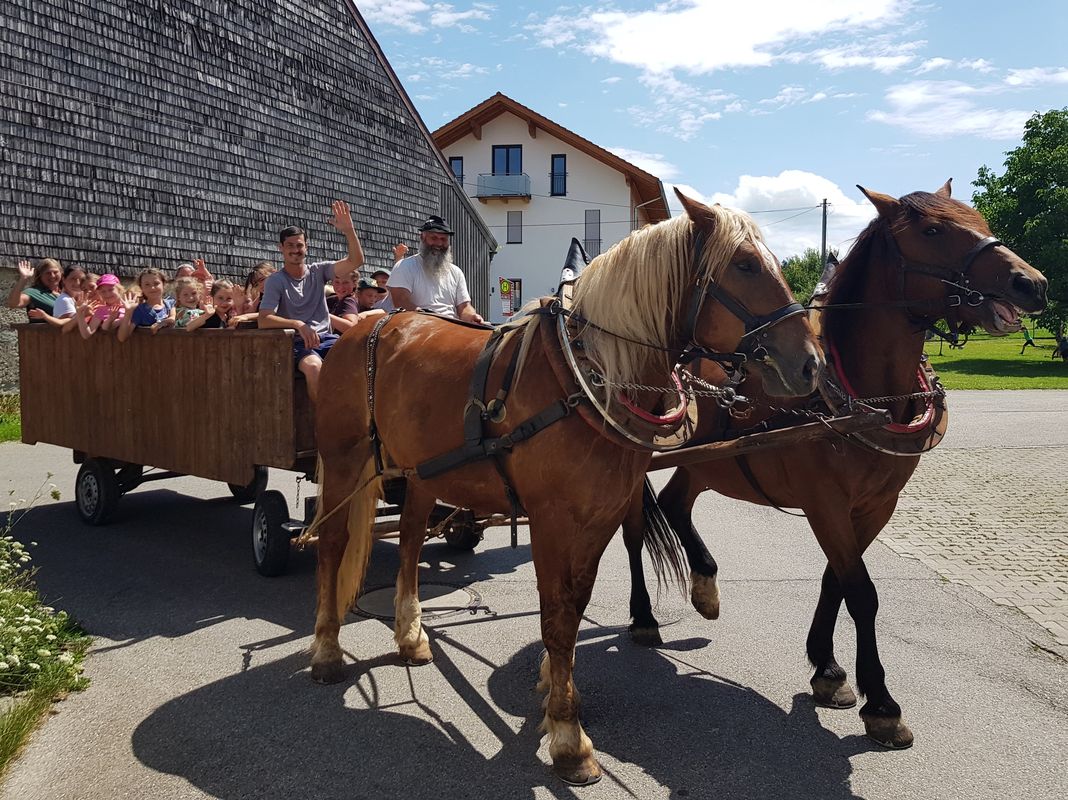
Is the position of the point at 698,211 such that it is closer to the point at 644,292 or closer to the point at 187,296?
the point at 644,292

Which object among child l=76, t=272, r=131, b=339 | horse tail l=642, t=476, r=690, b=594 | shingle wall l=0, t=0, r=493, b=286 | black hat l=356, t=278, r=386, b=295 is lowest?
horse tail l=642, t=476, r=690, b=594

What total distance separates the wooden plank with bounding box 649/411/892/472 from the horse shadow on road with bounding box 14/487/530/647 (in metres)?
2.38

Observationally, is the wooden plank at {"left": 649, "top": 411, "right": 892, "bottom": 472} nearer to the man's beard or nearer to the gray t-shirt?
the man's beard

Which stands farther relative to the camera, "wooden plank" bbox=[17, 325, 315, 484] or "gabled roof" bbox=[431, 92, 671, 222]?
"gabled roof" bbox=[431, 92, 671, 222]

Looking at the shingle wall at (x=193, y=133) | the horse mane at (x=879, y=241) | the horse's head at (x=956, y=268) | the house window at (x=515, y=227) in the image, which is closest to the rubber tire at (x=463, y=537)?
the horse mane at (x=879, y=241)

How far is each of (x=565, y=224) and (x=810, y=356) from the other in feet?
114

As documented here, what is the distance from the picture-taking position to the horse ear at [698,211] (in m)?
2.78

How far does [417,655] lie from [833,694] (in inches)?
79.4

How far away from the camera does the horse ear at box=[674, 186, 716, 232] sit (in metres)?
2.78

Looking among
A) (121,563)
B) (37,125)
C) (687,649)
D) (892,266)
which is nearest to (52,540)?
(121,563)

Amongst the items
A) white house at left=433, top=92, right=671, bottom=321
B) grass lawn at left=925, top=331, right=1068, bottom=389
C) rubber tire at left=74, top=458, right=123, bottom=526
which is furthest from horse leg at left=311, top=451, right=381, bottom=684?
white house at left=433, top=92, right=671, bottom=321

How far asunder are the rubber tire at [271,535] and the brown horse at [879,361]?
3.16 metres

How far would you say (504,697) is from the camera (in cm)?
372

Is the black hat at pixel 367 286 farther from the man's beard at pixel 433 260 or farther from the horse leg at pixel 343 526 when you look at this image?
the horse leg at pixel 343 526
